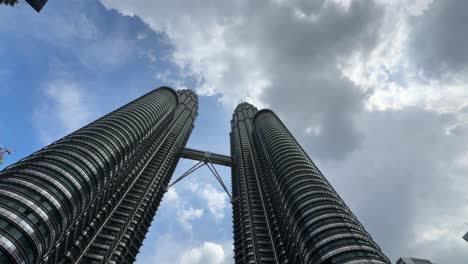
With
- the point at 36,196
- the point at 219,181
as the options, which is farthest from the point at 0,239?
the point at 219,181

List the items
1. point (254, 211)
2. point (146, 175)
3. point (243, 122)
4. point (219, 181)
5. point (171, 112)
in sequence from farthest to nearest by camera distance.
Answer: point (243, 122) → point (219, 181) → point (171, 112) → point (146, 175) → point (254, 211)

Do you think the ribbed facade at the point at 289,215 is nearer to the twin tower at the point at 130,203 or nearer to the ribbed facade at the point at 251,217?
the ribbed facade at the point at 251,217

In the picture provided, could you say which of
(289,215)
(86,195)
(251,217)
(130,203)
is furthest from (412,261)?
(86,195)

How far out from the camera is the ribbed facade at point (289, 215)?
59.1 metres

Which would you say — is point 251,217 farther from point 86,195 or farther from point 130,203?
point 86,195

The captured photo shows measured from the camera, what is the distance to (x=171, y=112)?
14400 centimetres

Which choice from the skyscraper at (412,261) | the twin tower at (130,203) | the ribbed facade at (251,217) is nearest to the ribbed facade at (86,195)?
the twin tower at (130,203)

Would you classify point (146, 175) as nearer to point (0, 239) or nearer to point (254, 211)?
point (254, 211)

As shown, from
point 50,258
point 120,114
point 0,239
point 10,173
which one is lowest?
point 0,239

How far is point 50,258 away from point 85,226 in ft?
53.2

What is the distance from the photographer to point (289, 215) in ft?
250

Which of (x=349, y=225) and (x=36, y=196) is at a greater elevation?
(x=349, y=225)

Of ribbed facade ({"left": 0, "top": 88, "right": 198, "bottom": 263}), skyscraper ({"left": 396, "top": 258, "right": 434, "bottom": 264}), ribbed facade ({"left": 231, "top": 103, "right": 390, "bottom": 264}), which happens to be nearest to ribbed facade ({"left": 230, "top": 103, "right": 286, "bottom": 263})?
ribbed facade ({"left": 231, "top": 103, "right": 390, "bottom": 264})

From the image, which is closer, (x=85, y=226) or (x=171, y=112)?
(x=85, y=226)
